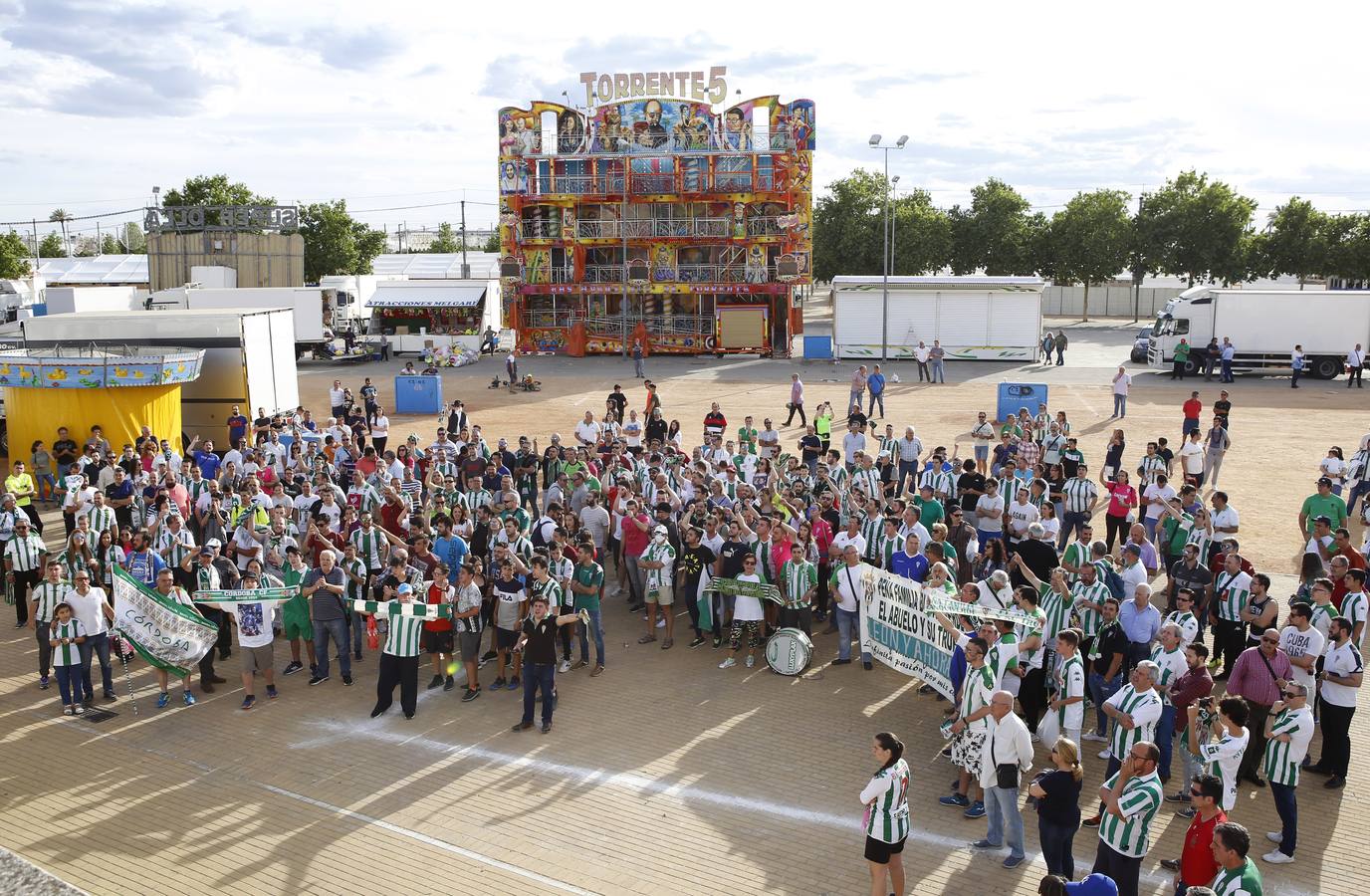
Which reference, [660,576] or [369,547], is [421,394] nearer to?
[369,547]

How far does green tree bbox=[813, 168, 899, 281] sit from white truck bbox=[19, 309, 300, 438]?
51.4 metres

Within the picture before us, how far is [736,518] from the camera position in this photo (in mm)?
13133

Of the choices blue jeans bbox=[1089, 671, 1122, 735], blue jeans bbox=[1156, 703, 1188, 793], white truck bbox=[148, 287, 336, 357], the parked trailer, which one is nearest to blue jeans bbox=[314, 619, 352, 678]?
blue jeans bbox=[1089, 671, 1122, 735]

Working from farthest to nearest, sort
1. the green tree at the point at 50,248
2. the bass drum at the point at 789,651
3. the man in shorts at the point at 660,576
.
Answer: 1. the green tree at the point at 50,248
2. the man in shorts at the point at 660,576
3. the bass drum at the point at 789,651

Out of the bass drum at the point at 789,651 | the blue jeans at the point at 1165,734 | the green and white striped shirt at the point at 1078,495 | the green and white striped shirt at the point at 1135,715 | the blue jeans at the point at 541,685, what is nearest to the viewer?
the green and white striped shirt at the point at 1135,715

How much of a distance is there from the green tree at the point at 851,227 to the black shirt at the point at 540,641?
6272 cm

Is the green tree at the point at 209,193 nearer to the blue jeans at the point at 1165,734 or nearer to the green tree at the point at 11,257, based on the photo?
the green tree at the point at 11,257

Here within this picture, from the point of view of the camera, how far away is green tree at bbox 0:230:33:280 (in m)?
72.1

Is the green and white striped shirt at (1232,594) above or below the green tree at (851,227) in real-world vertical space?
below

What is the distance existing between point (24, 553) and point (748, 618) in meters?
9.93

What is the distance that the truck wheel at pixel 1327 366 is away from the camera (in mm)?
38656

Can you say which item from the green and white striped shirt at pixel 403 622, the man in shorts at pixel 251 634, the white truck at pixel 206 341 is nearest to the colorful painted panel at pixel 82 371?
the white truck at pixel 206 341

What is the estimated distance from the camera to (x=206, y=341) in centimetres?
2530

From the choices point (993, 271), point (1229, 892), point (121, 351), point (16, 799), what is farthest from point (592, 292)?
point (1229, 892)
